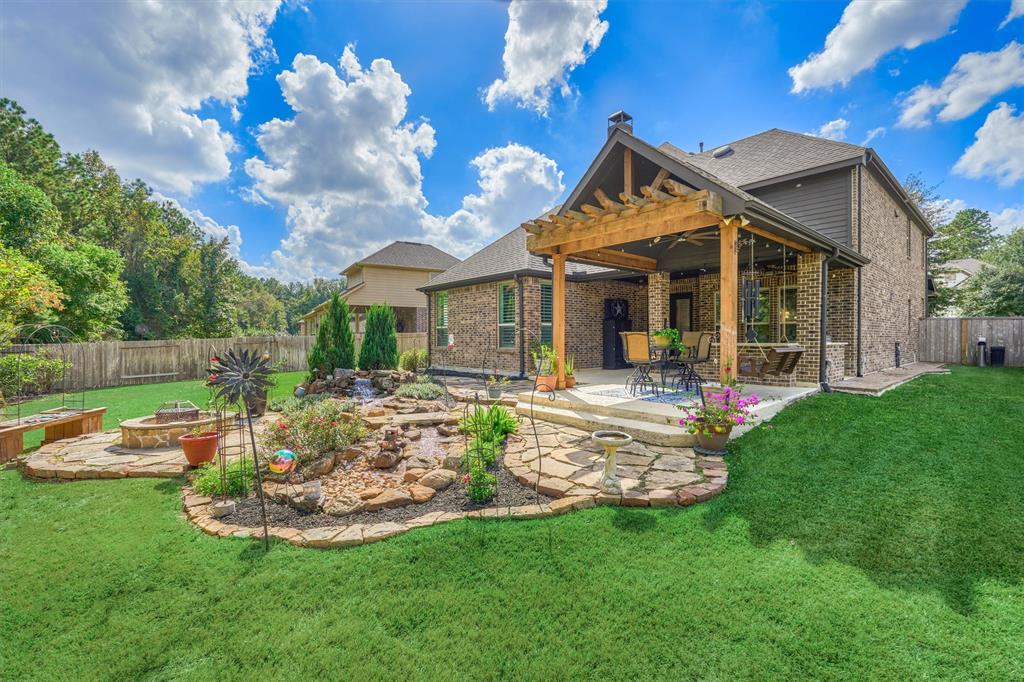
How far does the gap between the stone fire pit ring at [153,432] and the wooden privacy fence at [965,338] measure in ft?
66.0

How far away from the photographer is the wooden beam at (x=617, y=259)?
8180mm

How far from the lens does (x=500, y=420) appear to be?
542cm

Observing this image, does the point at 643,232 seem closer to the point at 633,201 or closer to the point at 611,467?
the point at 633,201

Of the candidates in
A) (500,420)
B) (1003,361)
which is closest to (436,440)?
(500,420)

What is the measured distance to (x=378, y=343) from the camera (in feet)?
34.4

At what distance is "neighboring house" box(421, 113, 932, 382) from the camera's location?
240 inches

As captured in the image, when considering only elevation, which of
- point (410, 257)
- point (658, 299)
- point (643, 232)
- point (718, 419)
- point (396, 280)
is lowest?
point (718, 419)

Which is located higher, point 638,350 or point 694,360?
point 638,350

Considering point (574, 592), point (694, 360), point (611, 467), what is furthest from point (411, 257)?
point (574, 592)

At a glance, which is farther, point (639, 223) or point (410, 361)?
point (410, 361)

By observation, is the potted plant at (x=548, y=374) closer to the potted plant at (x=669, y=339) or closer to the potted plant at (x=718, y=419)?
the potted plant at (x=669, y=339)

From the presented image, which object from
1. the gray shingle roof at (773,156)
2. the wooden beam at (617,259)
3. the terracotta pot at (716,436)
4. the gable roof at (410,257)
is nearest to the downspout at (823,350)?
the gray shingle roof at (773,156)

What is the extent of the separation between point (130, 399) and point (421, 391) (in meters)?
7.47

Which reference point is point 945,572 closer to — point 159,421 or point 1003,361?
point 159,421
